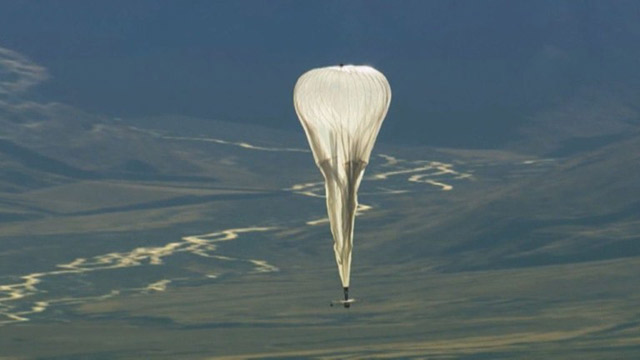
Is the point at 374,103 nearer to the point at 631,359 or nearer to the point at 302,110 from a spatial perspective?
the point at 302,110

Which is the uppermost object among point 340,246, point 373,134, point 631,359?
point 631,359

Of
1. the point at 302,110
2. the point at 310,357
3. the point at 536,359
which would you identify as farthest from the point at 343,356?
the point at 302,110

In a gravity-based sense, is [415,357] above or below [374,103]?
above

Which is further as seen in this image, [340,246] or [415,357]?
[415,357]

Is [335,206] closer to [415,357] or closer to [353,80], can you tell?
[353,80]

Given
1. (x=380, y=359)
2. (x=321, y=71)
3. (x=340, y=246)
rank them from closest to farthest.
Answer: (x=340, y=246) → (x=321, y=71) → (x=380, y=359)

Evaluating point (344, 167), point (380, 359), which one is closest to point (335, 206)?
point (344, 167)

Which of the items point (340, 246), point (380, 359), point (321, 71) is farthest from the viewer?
point (380, 359)
